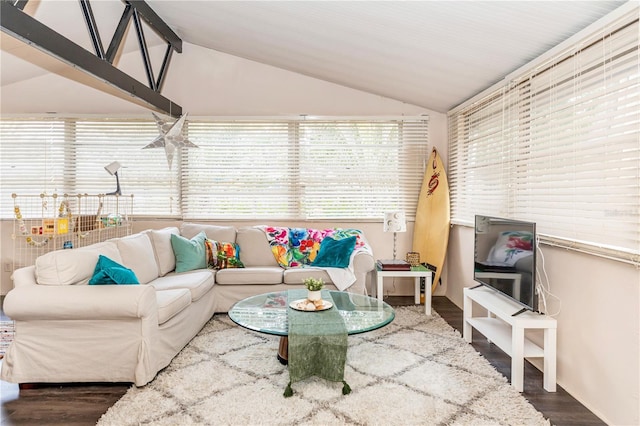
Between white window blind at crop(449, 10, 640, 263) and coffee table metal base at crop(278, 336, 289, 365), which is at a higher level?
white window blind at crop(449, 10, 640, 263)

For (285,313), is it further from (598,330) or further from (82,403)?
(598,330)

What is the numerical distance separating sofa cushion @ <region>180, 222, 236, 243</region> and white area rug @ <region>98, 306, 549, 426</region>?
56.3 inches

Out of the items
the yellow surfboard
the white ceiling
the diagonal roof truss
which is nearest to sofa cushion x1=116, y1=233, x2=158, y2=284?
the diagonal roof truss

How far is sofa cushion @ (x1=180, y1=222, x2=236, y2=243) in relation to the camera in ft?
14.3

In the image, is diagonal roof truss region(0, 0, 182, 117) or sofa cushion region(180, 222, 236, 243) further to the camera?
sofa cushion region(180, 222, 236, 243)

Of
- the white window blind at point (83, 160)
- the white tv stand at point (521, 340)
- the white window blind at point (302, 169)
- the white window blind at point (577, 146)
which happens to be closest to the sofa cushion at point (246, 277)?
the white window blind at point (302, 169)

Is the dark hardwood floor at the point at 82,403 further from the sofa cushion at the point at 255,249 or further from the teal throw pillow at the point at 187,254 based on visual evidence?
the sofa cushion at the point at 255,249

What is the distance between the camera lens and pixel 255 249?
432 centimetres

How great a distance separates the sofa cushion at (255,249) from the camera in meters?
4.29

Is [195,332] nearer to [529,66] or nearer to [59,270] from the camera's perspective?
[59,270]

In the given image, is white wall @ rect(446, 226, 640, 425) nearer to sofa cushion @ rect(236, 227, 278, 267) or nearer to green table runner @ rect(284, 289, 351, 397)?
green table runner @ rect(284, 289, 351, 397)

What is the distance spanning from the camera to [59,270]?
8.31 feet

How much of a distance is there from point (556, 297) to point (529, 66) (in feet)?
5.52

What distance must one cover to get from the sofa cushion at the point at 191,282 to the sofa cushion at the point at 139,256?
0.10 meters
